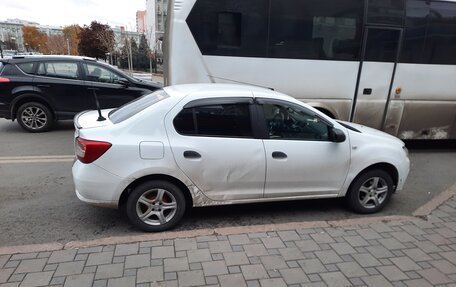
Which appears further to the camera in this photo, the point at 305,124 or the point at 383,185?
the point at 383,185

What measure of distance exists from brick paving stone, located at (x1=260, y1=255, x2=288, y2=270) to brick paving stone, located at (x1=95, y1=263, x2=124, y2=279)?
126 centimetres

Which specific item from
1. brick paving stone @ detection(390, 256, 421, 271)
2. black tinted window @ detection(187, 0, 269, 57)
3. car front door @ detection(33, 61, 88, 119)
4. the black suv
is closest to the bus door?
black tinted window @ detection(187, 0, 269, 57)

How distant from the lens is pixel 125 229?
3719mm

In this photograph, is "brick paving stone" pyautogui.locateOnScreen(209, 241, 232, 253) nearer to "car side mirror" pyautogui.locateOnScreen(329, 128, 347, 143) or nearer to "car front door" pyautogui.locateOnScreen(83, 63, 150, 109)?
"car side mirror" pyautogui.locateOnScreen(329, 128, 347, 143)

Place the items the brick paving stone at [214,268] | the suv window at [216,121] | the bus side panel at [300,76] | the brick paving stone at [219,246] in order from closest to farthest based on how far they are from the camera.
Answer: the brick paving stone at [214,268], the brick paving stone at [219,246], the suv window at [216,121], the bus side panel at [300,76]

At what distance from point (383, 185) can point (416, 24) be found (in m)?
3.83

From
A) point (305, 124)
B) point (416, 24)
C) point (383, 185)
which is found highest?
point (416, 24)

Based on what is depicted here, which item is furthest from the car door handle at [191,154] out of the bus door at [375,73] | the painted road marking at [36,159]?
the bus door at [375,73]

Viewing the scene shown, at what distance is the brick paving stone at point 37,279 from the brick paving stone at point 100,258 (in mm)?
317

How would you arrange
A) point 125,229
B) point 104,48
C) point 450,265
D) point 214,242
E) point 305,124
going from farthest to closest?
point 104,48, point 305,124, point 125,229, point 214,242, point 450,265

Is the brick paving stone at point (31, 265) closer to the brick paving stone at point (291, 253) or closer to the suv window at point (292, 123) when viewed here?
the brick paving stone at point (291, 253)

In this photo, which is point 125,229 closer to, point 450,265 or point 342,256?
point 342,256

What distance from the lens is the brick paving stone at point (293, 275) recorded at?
291 centimetres

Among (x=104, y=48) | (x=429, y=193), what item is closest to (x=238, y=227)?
(x=429, y=193)
